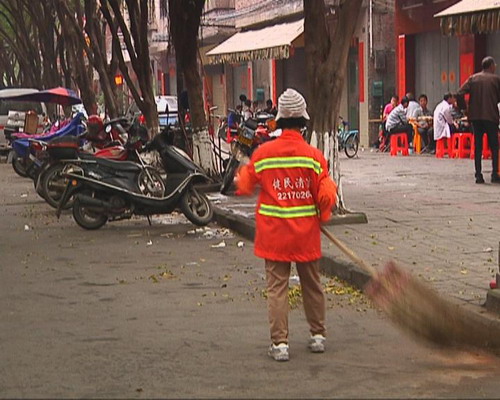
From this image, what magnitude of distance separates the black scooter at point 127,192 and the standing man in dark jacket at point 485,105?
188 inches

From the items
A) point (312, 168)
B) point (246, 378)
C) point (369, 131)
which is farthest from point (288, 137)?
point (369, 131)

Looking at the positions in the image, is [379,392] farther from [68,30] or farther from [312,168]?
[68,30]

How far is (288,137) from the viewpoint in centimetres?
588

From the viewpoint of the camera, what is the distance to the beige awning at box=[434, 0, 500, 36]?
17.5 metres

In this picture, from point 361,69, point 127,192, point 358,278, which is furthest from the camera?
point 361,69

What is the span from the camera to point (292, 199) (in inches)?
227

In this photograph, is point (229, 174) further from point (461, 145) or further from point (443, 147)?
point (443, 147)

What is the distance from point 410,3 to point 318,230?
2151 centimetres

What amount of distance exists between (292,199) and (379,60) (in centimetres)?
2301

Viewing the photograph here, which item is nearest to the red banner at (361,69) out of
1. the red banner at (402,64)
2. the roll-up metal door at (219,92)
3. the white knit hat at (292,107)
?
the red banner at (402,64)

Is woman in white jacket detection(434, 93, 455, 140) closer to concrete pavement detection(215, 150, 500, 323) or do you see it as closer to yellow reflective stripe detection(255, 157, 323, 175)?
concrete pavement detection(215, 150, 500, 323)

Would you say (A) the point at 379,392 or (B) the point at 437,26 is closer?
(A) the point at 379,392

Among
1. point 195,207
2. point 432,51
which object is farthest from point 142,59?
point 432,51

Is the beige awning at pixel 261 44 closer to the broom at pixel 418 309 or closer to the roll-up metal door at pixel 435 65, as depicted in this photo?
the roll-up metal door at pixel 435 65
